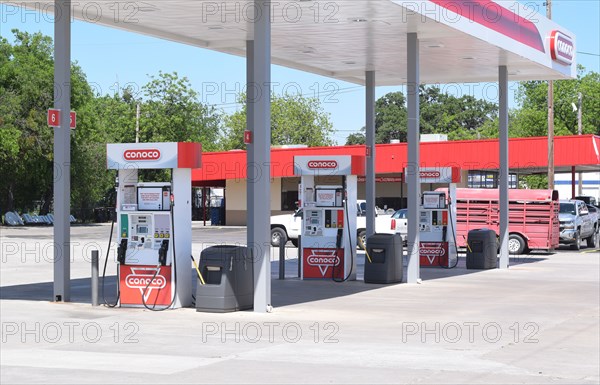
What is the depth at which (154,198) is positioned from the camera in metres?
16.4

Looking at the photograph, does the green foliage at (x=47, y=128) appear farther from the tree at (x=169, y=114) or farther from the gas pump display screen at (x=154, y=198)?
the gas pump display screen at (x=154, y=198)

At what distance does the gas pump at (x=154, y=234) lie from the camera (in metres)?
16.2

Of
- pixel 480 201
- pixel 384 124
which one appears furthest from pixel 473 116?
pixel 480 201

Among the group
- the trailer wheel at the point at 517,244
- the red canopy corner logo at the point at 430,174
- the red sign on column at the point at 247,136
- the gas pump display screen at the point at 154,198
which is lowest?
the trailer wheel at the point at 517,244

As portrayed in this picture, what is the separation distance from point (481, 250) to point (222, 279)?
40.6ft

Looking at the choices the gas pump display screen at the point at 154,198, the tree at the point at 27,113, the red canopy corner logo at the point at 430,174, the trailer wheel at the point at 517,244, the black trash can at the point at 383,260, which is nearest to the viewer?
the gas pump display screen at the point at 154,198

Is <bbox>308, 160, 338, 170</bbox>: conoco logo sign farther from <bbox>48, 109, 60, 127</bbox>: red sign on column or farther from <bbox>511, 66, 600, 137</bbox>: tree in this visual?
<bbox>511, 66, 600, 137</bbox>: tree

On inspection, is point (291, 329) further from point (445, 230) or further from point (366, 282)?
point (445, 230)

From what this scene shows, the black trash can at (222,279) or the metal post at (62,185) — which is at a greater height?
the metal post at (62,185)

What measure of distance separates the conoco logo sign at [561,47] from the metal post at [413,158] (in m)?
6.65

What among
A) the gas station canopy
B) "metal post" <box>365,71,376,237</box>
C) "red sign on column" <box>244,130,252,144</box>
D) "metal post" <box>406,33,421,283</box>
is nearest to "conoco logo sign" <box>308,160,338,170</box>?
"metal post" <box>406,33,421,283</box>

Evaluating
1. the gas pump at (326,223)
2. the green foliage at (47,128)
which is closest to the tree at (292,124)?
the green foliage at (47,128)

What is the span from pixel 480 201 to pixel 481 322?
18385 millimetres

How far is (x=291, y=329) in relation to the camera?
45.7 feet
